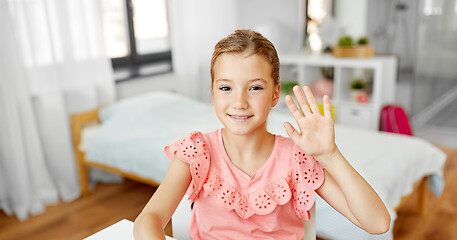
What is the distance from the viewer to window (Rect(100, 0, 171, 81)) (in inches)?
120

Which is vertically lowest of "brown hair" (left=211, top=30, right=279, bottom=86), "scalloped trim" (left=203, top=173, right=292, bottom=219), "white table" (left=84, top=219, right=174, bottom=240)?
"white table" (left=84, top=219, right=174, bottom=240)

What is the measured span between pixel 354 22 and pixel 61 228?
315 centimetres

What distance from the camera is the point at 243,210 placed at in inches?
38.1

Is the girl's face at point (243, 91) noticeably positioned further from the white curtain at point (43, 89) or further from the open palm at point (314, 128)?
the white curtain at point (43, 89)

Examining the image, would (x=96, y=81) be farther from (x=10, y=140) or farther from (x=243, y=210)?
(x=243, y=210)

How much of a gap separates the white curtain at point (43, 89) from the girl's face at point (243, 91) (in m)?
1.90

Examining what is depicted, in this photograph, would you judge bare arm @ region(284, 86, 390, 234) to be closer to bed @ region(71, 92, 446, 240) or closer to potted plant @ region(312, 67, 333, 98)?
→ bed @ region(71, 92, 446, 240)

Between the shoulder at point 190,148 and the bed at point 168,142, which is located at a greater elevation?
the shoulder at point 190,148

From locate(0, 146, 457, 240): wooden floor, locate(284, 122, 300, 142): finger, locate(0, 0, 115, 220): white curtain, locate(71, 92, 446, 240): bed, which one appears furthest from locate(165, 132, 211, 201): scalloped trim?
locate(0, 0, 115, 220): white curtain

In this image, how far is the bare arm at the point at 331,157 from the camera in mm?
843

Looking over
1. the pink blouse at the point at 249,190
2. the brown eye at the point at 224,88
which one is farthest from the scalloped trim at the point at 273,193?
the brown eye at the point at 224,88

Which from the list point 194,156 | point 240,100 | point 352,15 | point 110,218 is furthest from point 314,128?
point 352,15

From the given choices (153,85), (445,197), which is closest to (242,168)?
(445,197)

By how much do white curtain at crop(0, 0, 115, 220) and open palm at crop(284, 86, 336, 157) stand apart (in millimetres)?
2039
